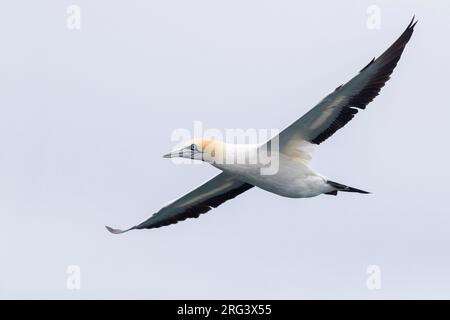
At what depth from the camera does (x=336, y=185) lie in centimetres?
2341

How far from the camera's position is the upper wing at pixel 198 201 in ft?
83.4

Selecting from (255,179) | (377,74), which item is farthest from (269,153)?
(377,74)

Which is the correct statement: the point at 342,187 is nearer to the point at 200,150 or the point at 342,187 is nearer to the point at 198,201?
the point at 200,150

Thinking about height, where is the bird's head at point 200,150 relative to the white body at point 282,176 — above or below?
above

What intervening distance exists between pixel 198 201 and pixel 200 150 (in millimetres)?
2499

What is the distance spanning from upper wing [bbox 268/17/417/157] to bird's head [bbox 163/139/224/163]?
1.14m

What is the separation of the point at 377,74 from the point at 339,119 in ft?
3.89

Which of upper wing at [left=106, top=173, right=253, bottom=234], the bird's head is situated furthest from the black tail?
upper wing at [left=106, top=173, right=253, bottom=234]

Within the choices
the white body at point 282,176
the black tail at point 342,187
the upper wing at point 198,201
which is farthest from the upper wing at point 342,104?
the upper wing at point 198,201

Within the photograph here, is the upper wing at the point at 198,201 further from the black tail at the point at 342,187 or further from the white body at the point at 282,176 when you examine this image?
the black tail at the point at 342,187

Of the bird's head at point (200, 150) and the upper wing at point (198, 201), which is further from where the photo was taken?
the upper wing at point (198, 201)

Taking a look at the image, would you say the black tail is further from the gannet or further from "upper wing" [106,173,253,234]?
"upper wing" [106,173,253,234]

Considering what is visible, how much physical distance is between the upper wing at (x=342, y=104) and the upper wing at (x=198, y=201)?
218 centimetres

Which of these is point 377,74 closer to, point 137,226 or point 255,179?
point 255,179
